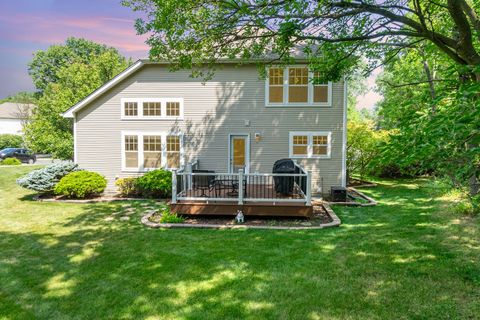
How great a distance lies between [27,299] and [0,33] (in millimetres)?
30105

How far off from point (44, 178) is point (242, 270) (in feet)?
32.2

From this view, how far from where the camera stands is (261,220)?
8.47 m

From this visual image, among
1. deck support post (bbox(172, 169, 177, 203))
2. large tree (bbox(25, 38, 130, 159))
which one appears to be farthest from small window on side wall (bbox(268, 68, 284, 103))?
large tree (bbox(25, 38, 130, 159))

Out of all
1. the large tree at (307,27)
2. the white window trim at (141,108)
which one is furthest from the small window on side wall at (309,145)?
the white window trim at (141,108)

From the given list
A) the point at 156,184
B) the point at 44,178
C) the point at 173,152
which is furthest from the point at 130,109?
the point at 44,178

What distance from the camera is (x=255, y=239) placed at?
6.74m

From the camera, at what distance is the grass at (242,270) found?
3.89 metres

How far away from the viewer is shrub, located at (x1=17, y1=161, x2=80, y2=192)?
36.7 ft

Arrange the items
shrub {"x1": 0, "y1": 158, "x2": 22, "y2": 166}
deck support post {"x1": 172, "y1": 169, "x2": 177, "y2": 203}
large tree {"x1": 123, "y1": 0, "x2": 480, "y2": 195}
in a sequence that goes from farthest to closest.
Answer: shrub {"x1": 0, "y1": 158, "x2": 22, "y2": 166}, deck support post {"x1": 172, "y1": 169, "x2": 177, "y2": 203}, large tree {"x1": 123, "y1": 0, "x2": 480, "y2": 195}

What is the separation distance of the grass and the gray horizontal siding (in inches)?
174

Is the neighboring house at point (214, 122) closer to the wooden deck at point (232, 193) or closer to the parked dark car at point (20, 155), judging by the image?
the wooden deck at point (232, 193)

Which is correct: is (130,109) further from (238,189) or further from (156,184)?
(238,189)

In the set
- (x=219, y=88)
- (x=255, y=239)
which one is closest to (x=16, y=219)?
(x=255, y=239)

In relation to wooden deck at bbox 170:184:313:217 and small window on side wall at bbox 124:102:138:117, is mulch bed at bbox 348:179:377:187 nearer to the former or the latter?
wooden deck at bbox 170:184:313:217
